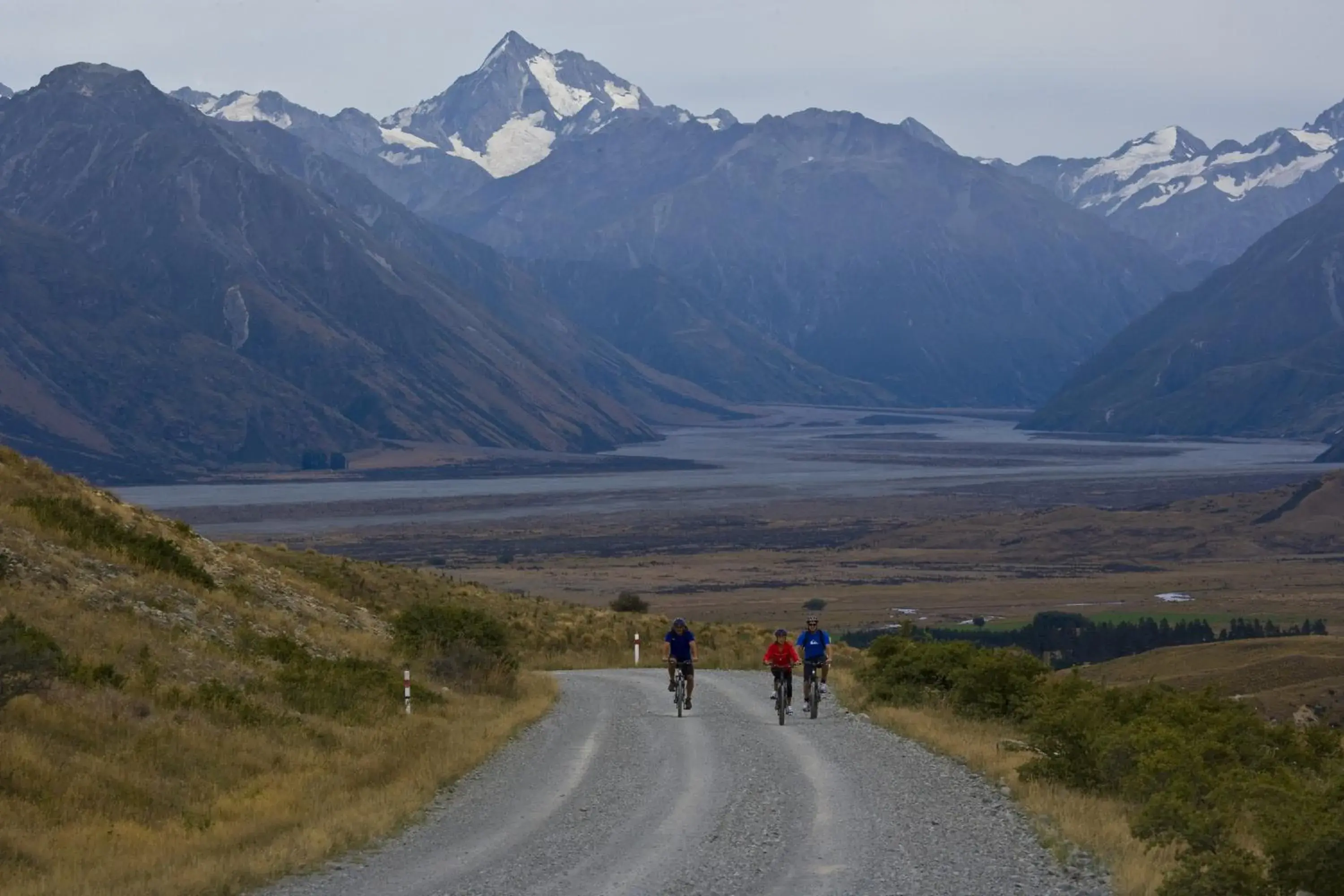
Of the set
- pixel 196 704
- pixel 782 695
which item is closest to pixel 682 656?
pixel 782 695

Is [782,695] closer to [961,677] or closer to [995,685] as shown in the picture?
[961,677]

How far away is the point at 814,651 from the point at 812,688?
0.90 m

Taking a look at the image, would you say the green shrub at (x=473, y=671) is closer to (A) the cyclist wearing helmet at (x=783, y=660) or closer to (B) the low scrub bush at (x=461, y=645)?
(B) the low scrub bush at (x=461, y=645)

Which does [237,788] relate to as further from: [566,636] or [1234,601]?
[1234,601]

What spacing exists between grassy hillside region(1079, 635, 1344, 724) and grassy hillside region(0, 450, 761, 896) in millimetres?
19708

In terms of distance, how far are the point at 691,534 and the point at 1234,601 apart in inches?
3037

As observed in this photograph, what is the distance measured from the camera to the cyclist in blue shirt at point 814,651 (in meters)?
31.3

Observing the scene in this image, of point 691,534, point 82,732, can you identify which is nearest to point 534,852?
point 82,732

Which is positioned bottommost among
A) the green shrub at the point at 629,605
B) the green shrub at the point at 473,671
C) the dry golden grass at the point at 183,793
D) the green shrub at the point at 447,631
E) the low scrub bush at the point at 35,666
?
the green shrub at the point at 629,605

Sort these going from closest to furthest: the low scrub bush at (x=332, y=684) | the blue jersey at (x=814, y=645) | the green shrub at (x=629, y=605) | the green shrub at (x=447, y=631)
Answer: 1. the low scrub bush at (x=332, y=684)
2. the blue jersey at (x=814, y=645)
3. the green shrub at (x=447, y=631)
4. the green shrub at (x=629, y=605)

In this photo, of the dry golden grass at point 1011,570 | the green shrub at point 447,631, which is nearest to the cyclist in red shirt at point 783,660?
the green shrub at point 447,631

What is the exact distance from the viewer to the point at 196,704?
23.3 meters

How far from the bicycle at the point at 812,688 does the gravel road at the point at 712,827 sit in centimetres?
249

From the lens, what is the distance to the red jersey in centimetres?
3030
